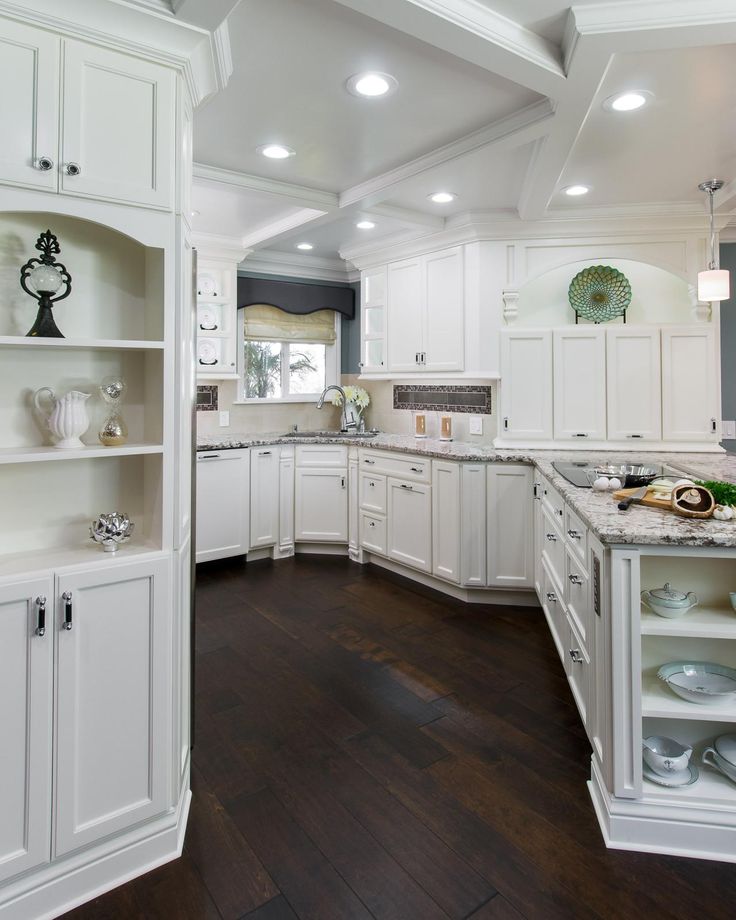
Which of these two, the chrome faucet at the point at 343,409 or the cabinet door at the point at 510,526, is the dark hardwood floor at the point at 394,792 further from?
the chrome faucet at the point at 343,409

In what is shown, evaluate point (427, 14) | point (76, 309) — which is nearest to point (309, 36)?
point (427, 14)

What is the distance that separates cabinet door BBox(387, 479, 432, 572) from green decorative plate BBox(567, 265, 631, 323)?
1660 mm

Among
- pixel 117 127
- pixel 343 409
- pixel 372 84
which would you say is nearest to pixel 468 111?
pixel 372 84

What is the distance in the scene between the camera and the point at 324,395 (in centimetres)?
554

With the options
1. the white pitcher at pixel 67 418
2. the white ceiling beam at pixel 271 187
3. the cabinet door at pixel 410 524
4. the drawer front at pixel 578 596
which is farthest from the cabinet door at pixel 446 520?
the white pitcher at pixel 67 418

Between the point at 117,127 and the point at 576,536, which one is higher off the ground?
the point at 117,127

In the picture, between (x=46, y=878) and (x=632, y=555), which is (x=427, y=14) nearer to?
(x=632, y=555)

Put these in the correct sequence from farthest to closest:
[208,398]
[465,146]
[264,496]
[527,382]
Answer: [208,398] < [264,496] < [527,382] < [465,146]

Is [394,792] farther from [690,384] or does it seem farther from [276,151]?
[690,384]

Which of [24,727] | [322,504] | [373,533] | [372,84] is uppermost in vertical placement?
[372,84]

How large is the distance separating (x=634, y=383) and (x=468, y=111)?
2.14 m

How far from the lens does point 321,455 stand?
4.89 m

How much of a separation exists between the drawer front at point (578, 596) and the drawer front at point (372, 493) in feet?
6.66

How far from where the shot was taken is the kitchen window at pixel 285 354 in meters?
5.40
